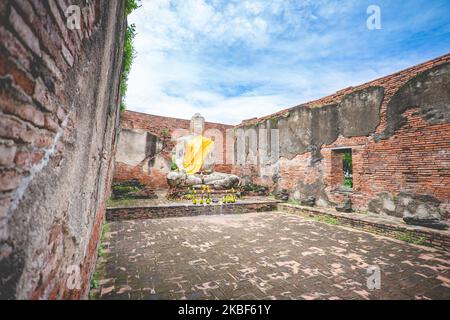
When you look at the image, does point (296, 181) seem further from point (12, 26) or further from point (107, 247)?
point (12, 26)

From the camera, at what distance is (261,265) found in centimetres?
347

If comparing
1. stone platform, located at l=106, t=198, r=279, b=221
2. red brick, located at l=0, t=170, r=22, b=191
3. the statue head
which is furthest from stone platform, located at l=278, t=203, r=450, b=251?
the statue head

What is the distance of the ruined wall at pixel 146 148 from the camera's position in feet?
35.7

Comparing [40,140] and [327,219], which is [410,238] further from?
[40,140]

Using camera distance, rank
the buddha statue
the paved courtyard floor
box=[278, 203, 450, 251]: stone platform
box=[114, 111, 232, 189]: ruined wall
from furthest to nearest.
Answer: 1. box=[114, 111, 232, 189]: ruined wall
2. the buddha statue
3. box=[278, 203, 450, 251]: stone platform
4. the paved courtyard floor

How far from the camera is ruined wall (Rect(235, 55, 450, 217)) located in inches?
206

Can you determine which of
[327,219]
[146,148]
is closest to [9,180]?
[327,219]

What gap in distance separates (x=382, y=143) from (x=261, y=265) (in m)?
5.13

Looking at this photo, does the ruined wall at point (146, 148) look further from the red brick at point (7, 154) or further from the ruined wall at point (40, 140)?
the red brick at point (7, 154)

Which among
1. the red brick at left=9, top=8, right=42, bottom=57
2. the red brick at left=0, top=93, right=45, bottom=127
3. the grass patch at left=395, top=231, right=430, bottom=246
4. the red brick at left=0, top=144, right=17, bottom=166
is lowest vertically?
the grass patch at left=395, top=231, right=430, bottom=246

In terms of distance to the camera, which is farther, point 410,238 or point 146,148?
point 146,148

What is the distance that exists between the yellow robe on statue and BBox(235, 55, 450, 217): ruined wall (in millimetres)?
3894

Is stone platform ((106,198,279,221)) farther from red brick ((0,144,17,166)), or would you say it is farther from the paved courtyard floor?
red brick ((0,144,17,166))
